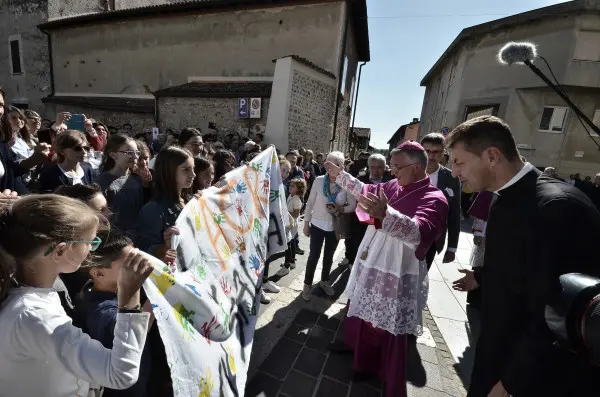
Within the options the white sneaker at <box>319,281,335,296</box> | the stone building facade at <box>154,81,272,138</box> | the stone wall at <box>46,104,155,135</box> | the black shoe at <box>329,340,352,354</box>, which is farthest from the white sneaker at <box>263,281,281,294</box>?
the stone wall at <box>46,104,155,135</box>

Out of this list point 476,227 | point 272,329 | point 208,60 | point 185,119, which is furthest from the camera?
point 208,60

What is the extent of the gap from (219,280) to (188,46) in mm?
16339

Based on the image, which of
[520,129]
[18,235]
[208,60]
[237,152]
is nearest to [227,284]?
[18,235]

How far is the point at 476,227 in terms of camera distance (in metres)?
3.92

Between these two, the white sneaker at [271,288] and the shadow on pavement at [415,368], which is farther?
the white sneaker at [271,288]

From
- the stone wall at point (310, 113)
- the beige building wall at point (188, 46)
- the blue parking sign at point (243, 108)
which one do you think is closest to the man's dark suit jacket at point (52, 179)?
the stone wall at point (310, 113)

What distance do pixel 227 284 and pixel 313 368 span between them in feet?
4.11

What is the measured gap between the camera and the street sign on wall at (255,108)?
11.7 m

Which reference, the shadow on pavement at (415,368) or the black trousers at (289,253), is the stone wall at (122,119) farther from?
the shadow on pavement at (415,368)

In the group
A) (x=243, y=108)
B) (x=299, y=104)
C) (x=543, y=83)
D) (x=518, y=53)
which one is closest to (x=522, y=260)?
(x=518, y=53)

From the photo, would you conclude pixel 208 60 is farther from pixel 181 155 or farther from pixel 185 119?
pixel 181 155

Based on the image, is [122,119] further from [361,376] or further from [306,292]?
[361,376]

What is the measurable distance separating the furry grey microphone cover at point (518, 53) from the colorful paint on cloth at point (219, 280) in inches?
175

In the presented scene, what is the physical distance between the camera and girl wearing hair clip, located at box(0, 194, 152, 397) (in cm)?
97
